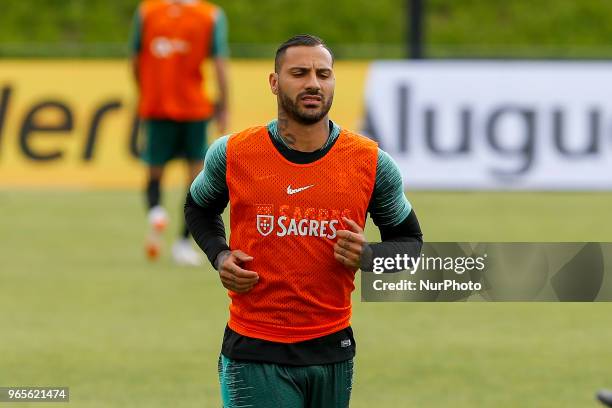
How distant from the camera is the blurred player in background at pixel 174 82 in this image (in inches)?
515

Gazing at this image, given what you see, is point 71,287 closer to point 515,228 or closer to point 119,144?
point 515,228

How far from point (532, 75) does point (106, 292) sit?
8333 millimetres

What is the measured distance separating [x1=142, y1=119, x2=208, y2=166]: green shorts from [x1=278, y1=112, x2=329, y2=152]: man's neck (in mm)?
8096

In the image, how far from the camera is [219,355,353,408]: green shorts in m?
5.08

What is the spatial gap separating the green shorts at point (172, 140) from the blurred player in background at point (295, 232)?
8071 mm

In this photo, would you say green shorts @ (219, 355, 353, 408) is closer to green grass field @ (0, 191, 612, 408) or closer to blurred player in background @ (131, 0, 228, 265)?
green grass field @ (0, 191, 612, 408)

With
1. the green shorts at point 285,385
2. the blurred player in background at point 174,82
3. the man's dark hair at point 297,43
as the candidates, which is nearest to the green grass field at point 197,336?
the blurred player in background at point 174,82

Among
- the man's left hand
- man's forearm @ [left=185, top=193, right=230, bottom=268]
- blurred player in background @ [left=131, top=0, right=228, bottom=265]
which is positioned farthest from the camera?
blurred player in background @ [left=131, top=0, right=228, bottom=265]

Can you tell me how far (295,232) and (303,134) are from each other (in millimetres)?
316

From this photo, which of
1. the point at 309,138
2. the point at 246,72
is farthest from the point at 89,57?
the point at 309,138

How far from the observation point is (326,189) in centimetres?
506

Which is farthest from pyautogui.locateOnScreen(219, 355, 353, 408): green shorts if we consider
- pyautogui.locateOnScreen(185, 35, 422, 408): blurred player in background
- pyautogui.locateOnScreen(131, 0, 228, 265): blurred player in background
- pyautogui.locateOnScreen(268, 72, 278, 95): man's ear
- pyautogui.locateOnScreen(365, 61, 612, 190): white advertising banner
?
pyautogui.locateOnScreen(365, 61, 612, 190): white advertising banner

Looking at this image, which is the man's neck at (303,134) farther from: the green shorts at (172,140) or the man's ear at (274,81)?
the green shorts at (172,140)

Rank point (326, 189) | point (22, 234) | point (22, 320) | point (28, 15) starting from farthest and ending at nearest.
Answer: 1. point (28, 15)
2. point (22, 234)
3. point (22, 320)
4. point (326, 189)
